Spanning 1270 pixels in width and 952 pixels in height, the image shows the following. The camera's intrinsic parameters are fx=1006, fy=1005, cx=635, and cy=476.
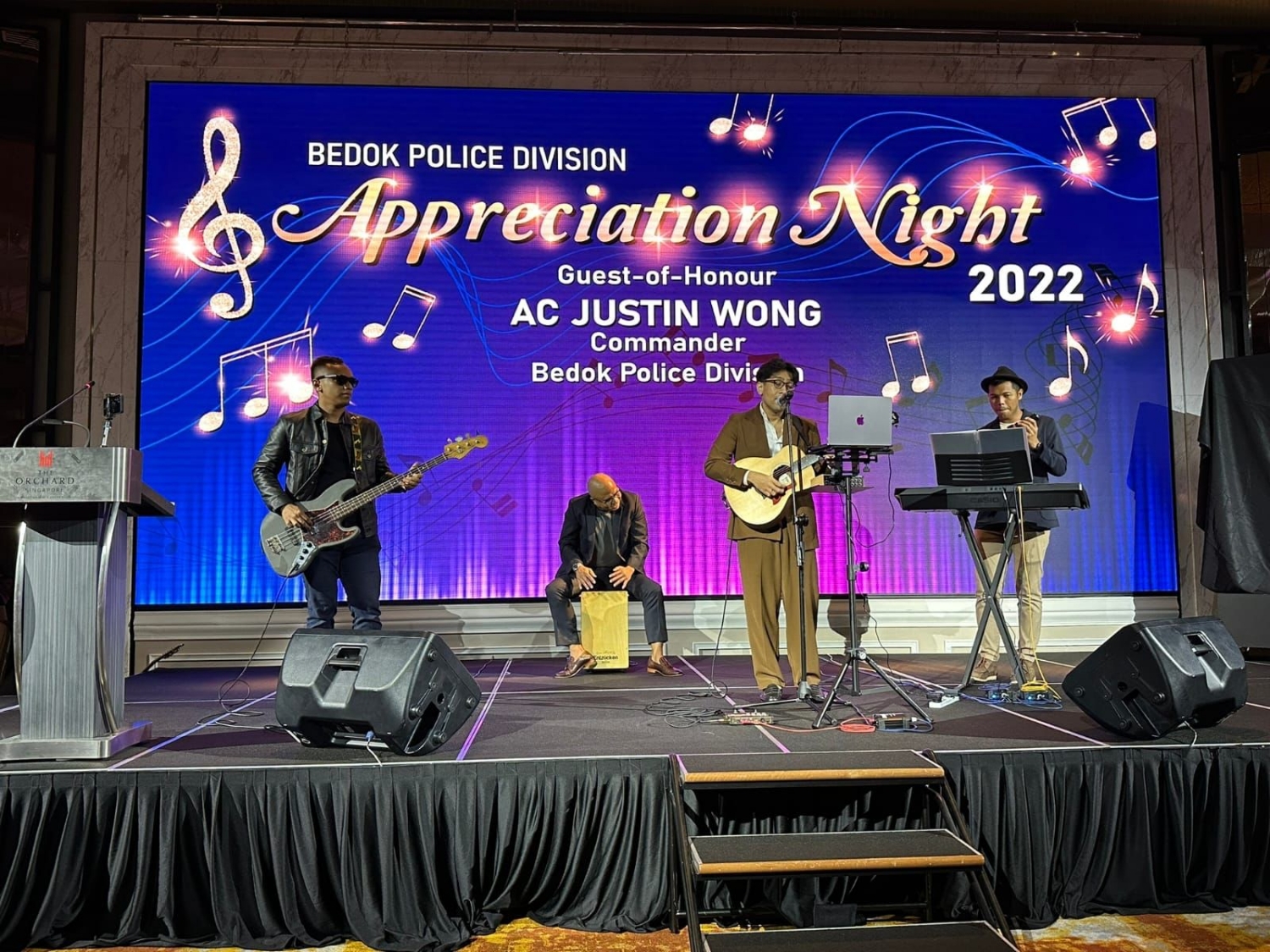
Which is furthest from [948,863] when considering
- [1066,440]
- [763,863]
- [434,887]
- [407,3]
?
[407,3]

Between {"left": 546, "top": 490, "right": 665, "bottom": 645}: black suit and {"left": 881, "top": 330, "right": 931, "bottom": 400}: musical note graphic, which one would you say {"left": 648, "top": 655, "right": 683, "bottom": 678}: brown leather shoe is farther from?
{"left": 881, "top": 330, "right": 931, "bottom": 400}: musical note graphic

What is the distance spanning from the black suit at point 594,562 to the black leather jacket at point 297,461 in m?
1.37

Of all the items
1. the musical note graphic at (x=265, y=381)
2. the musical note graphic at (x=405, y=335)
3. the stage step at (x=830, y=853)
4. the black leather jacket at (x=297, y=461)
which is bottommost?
the stage step at (x=830, y=853)

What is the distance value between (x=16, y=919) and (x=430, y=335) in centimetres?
460

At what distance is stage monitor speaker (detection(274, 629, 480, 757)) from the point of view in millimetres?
3367

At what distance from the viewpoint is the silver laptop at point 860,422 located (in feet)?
13.7

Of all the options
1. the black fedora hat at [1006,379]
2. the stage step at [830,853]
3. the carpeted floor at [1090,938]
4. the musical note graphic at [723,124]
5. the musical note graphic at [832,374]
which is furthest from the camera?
the musical note graphic at [723,124]

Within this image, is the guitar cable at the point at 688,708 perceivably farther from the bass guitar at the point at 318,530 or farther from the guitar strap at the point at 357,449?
the guitar strap at the point at 357,449

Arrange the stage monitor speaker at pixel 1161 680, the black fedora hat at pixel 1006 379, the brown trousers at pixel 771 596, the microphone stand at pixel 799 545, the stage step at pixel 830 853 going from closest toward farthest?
the stage step at pixel 830 853, the stage monitor speaker at pixel 1161 680, the microphone stand at pixel 799 545, the brown trousers at pixel 771 596, the black fedora hat at pixel 1006 379

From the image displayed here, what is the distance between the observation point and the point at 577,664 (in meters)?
5.89

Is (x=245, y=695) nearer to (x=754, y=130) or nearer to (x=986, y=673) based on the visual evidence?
(x=986, y=673)

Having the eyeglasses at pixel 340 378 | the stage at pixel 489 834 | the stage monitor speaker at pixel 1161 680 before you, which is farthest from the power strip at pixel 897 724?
the eyeglasses at pixel 340 378

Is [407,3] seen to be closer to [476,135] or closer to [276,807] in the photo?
[476,135]

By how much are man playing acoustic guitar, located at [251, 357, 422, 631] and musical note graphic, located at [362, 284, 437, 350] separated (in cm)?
172
